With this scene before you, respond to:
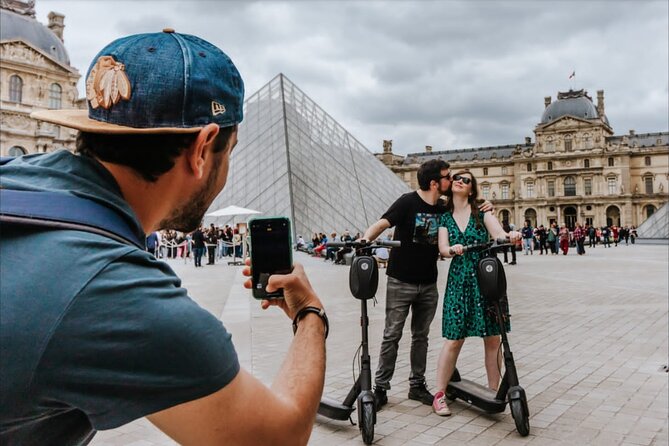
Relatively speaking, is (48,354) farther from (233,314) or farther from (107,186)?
(233,314)

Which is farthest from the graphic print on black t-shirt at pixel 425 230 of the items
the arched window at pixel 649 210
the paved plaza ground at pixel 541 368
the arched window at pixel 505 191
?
the arched window at pixel 505 191

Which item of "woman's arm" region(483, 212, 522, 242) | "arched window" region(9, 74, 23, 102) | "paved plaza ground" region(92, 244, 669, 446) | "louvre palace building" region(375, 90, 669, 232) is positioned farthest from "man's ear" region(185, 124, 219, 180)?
"louvre palace building" region(375, 90, 669, 232)

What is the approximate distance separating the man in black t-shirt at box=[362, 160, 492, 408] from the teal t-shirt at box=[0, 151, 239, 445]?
296 centimetres

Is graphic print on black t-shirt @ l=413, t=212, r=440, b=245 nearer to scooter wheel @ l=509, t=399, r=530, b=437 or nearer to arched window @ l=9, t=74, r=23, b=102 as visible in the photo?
scooter wheel @ l=509, t=399, r=530, b=437

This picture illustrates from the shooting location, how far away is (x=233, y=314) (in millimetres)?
7055

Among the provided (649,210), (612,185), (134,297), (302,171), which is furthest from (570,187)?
(134,297)

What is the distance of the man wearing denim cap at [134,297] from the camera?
64 centimetres

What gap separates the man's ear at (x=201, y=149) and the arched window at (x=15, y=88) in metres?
53.8

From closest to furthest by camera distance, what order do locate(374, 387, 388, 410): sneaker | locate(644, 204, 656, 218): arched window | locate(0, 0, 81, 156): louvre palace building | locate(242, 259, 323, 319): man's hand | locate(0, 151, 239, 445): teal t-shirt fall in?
locate(0, 151, 239, 445): teal t-shirt → locate(242, 259, 323, 319): man's hand → locate(374, 387, 388, 410): sneaker → locate(0, 0, 81, 156): louvre palace building → locate(644, 204, 656, 218): arched window

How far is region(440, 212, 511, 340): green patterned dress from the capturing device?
3441 mm

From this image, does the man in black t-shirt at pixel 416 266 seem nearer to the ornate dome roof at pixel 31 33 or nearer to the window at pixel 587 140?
the ornate dome roof at pixel 31 33

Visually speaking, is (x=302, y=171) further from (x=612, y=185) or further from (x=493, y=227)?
(x=612, y=185)

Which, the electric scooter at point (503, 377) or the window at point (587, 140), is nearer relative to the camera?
the electric scooter at point (503, 377)

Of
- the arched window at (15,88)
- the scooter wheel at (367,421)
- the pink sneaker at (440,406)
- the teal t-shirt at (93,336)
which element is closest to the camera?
the teal t-shirt at (93,336)
